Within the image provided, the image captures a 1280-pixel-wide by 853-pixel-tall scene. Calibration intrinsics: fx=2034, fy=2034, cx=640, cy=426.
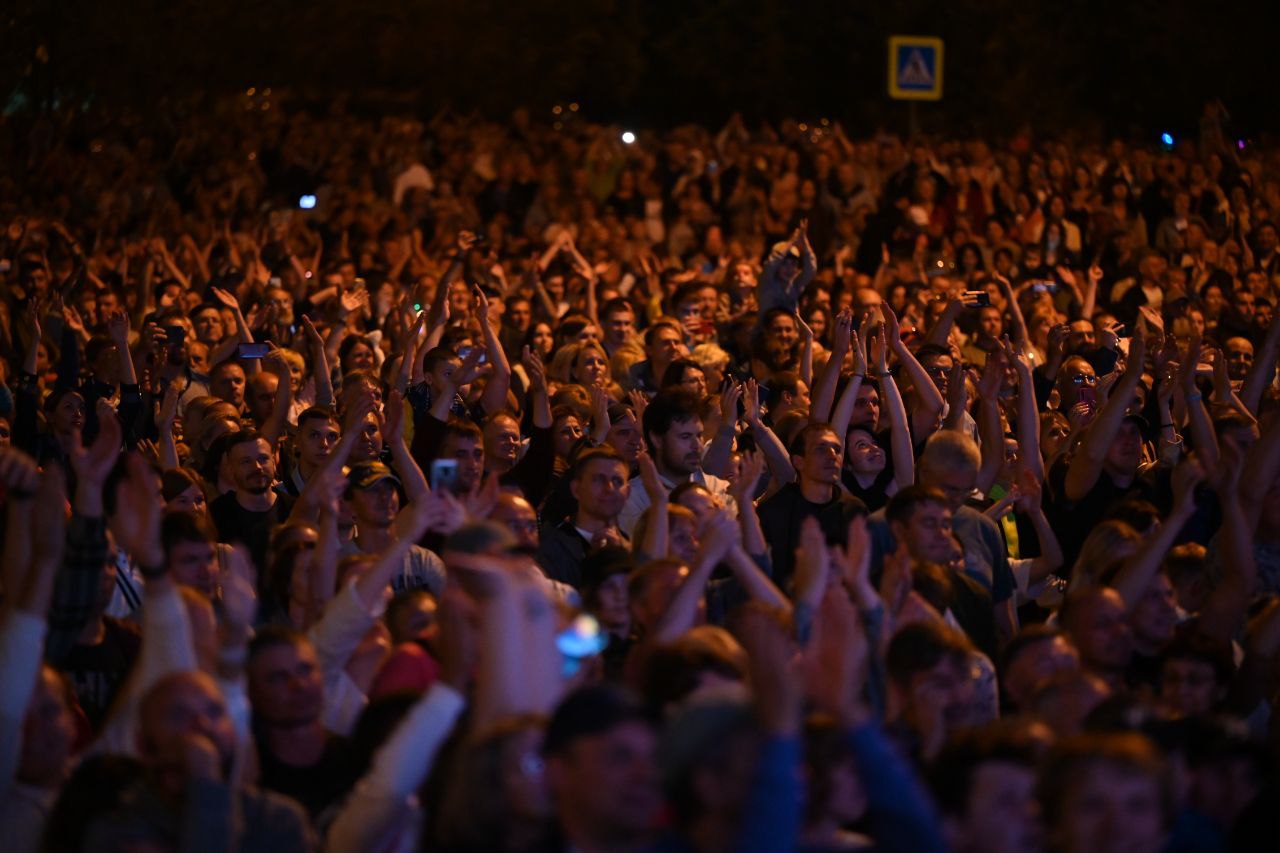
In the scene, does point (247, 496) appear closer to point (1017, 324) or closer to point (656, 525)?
point (656, 525)

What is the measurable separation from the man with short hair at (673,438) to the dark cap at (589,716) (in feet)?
14.5

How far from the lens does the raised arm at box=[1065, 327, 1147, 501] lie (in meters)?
8.73

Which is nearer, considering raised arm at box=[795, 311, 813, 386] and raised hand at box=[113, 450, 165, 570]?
raised hand at box=[113, 450, 165, 570]

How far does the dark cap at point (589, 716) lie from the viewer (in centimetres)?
407

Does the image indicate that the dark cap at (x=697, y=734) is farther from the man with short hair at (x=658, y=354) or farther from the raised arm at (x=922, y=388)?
the man with short hair at (x=658, y=354)

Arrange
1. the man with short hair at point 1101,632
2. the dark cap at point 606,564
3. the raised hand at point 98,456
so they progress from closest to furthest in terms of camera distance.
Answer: the raised hand at point 98,456 < the man with short hair at point 1101,632 < the dark cap at point 606,564

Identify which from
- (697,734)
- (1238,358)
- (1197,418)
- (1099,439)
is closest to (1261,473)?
(1197,418)

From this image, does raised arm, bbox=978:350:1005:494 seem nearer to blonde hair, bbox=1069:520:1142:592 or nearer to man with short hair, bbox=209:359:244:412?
blonde hair, bbox=1069:520:1142:592

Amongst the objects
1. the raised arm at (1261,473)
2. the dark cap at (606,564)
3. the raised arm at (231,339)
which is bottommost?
the dark cap at (606,564)

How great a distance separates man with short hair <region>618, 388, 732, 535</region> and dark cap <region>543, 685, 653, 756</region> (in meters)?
4.42

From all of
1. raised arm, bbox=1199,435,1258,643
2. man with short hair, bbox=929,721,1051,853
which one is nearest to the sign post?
raised arm, bbox=1199,435,1258,643

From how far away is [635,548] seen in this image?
23.7 ft

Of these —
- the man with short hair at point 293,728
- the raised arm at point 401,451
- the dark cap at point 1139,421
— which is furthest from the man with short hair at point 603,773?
the dark cap at point 1139,421

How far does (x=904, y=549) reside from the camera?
633 cm
